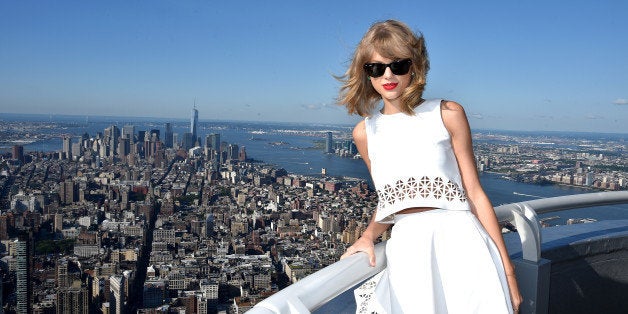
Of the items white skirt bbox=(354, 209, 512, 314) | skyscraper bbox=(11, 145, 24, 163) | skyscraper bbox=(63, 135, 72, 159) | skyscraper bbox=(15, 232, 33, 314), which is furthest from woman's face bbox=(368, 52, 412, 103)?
skyscraper bbox=(63, 135, 72, 159)

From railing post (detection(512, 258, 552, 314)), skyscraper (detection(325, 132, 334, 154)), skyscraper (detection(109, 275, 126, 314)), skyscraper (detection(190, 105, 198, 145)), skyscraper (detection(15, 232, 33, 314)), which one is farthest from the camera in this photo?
skyscraper (detection(190, 105, 198, 145))

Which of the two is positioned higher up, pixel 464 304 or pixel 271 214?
pixel 464 304

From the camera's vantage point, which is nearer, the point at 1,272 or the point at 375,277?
the point at 375,277

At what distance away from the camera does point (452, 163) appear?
A: 3.66 ft

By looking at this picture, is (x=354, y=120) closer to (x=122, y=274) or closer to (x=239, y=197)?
(x=122, y=274)

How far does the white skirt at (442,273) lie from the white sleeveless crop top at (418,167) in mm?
55

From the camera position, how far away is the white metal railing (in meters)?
0.69

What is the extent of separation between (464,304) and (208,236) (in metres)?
10.9

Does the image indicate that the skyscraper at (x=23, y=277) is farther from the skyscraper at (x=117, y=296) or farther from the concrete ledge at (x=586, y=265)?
the concrete ledge at (x=586, y=265)

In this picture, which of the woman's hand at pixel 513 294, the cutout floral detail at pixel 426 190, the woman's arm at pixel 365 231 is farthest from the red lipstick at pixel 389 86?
the woman's hand at pixel 513 294

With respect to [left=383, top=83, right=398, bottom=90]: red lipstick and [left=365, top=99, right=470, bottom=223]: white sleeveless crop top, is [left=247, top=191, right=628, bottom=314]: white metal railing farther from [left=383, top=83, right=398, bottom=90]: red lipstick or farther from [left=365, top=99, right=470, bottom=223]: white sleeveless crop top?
[left=383, top=83, right=398, bottom=90]: red lipstick

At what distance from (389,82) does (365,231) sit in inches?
13.9

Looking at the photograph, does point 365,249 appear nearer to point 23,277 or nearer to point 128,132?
Result: point 23,277

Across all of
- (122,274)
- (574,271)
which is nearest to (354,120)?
(574,271)
